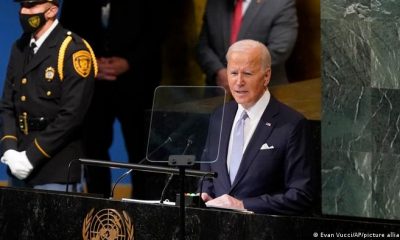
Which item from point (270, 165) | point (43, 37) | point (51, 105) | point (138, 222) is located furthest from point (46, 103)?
point (138, 222)

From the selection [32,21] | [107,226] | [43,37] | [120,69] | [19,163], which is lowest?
[107,226]

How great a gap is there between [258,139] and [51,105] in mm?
1752

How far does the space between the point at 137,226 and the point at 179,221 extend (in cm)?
25

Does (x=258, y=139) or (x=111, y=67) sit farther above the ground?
(x=111, y=67)

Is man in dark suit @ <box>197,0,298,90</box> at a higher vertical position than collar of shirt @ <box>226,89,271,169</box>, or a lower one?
higher

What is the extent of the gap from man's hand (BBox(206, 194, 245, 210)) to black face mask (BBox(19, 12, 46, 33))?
2.20 metres

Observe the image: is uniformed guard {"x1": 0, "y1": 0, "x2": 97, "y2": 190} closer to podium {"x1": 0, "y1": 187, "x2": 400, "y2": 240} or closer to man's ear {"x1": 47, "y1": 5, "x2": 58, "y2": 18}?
man's ear {"x1": 47, "y1": 5, "x2": 58, "y2": 18}

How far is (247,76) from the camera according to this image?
224 inches

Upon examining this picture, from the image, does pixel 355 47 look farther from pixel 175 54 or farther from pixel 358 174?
pixel 175 54

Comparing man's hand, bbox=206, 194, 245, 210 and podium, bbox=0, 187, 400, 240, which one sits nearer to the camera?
podium, bbox=0, 187, 400, 240

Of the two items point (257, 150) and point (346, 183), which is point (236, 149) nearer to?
point (257, 150)

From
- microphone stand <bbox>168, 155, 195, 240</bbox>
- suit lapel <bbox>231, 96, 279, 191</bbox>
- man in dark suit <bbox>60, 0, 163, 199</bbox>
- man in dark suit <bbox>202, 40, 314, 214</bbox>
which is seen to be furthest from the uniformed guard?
microphone stand <bbox>168, 155, 195, 240</bbox>

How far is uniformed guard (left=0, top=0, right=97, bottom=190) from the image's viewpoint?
6.77 meters

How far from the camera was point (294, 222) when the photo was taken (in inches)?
183
